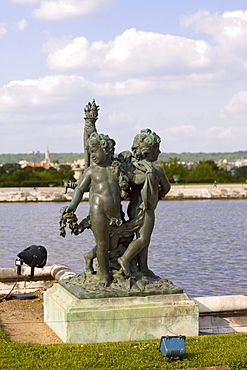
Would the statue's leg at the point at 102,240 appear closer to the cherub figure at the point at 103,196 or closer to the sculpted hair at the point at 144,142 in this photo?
the cherub figure at the point at 103,196

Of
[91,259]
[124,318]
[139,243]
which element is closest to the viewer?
[124,318]

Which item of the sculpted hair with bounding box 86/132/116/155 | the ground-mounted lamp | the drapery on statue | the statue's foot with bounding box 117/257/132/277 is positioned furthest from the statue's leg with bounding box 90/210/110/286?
the ground-mounted lamp

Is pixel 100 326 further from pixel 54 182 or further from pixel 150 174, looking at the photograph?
pixel 54 182

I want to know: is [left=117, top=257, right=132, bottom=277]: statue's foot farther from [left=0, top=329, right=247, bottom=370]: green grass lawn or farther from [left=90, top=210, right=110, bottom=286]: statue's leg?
[left=0, top=329, right=247, bottom=370]: green grass lawn

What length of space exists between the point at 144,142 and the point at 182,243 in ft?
37.2

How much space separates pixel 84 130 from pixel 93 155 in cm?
129

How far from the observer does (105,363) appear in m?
5.41

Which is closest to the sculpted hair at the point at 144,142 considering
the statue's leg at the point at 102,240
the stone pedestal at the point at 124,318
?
the statue's leg at the point at 102,240

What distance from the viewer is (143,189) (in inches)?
270

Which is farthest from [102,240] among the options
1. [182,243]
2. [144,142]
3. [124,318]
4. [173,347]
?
[182,243]

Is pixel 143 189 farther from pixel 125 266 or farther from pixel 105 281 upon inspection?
pixel 105 281

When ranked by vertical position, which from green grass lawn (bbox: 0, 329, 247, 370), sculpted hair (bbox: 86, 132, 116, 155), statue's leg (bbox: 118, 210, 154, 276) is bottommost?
green grass lawn (bbox: 0, 329, 247, 370)

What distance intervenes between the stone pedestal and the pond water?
4.02 meters

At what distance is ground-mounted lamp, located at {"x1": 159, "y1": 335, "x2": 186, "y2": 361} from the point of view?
5.54m
